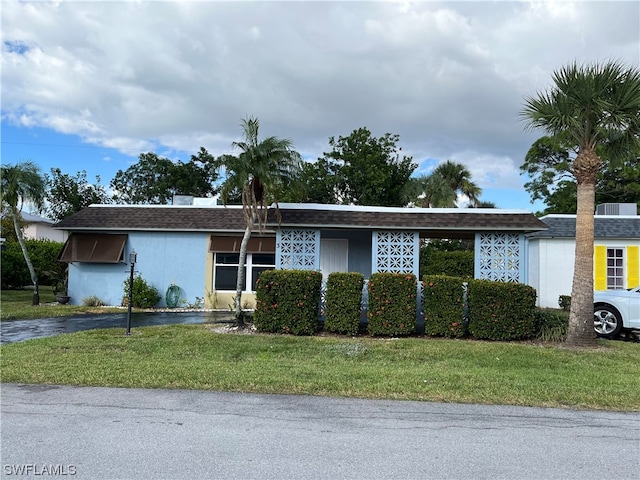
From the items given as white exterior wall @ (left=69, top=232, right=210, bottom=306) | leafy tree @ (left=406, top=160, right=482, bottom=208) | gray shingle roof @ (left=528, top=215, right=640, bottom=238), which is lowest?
white exterior wall @ (left=69, top=232, right=210, bottom=306)

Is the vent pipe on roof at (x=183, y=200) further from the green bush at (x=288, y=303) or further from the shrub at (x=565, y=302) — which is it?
the shrub at (x=565, y=302)

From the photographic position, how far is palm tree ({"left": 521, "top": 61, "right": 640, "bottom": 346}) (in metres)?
9.22

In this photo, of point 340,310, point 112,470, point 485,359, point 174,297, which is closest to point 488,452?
point 112,470

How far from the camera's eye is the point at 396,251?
11.7 meters

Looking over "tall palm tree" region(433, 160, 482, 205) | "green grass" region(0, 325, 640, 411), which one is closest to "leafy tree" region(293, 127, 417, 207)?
"tall palm tree" region(433, 160, 482, 205)

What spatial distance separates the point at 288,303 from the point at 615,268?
12783 millimetres

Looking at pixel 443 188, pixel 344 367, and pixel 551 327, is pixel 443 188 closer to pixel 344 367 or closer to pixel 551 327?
pixel 551 327

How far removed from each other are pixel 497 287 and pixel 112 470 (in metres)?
8.32

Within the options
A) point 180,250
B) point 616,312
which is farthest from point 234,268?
point 616,312

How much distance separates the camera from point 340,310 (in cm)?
1044

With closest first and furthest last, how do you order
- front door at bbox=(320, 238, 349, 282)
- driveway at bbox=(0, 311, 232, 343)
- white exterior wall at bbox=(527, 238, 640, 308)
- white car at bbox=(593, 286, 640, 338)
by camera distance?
driveway at bbox=(0, 311, 232, 343) → white car at bbox=(593, 286, 640, 338) → front door at bbox=(320, 238, 349, 282) → white exterior wall at bbox=(527, 238, 640, 308)

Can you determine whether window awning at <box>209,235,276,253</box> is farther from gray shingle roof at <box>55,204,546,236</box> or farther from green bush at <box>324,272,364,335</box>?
green bush at <box>324,272,364,335</box>

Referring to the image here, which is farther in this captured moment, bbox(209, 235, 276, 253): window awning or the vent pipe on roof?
the vent pipe on roof

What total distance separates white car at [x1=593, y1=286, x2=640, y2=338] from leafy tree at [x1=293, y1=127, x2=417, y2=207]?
60.6ft
